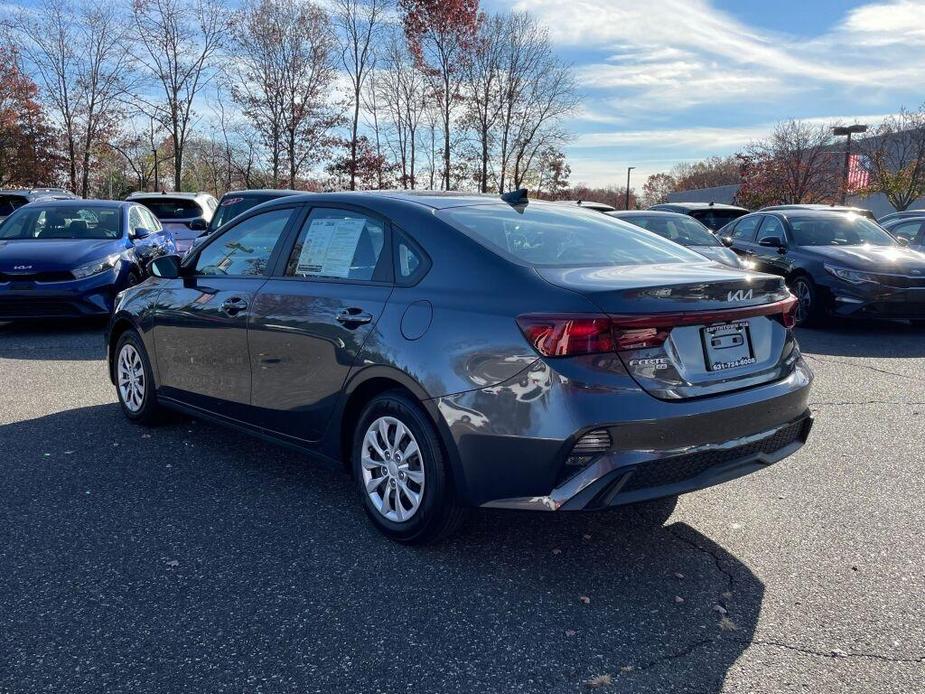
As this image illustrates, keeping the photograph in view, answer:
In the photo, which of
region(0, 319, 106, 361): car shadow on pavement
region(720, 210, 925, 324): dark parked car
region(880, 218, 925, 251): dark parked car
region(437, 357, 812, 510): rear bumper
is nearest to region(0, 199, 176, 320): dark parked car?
region(0, 319, 106, 361): car shadow on pavement

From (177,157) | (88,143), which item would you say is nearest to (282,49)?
(177,157)

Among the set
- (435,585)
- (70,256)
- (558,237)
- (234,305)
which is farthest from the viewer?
(70,256)

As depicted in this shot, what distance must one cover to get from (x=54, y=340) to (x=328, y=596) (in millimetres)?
7474

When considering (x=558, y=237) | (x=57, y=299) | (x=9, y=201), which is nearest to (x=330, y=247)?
(x=558, y=237)

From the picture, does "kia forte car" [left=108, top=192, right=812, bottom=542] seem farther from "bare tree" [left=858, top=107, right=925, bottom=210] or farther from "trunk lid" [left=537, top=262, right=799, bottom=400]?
"bare tree" [left=858, top=107, right=925, bottom=210]

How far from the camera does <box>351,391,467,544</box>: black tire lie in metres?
3.15

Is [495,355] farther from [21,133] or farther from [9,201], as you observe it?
[21,133]

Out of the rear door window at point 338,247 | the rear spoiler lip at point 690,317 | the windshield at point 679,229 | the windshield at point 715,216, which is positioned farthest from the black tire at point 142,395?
the windshield at point 715,216

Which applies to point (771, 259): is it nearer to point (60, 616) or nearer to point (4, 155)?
point (60, 616)

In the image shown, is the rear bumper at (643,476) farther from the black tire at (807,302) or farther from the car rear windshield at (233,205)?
the car rear windshield at (233,205)

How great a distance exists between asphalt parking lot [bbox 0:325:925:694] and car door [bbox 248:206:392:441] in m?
0.53

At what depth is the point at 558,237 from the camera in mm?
3693

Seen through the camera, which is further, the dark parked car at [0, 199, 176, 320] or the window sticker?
the dark parked car at [0, 199, 176, 320]

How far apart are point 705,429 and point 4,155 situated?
124 feet
